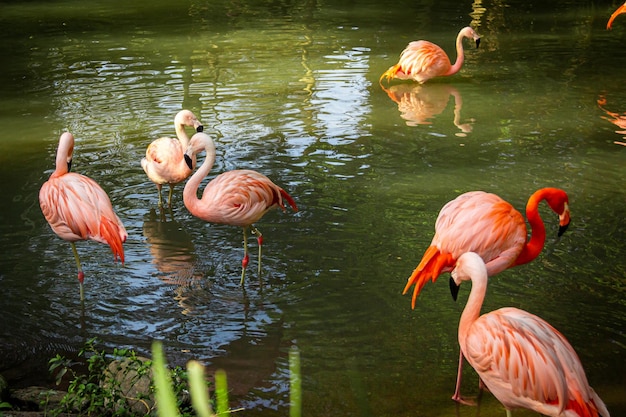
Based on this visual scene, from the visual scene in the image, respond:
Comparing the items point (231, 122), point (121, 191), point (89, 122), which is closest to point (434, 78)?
point (231, 122)

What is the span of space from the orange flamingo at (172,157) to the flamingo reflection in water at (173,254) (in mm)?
290

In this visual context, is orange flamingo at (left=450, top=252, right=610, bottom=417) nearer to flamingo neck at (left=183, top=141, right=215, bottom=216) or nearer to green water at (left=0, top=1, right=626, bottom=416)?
green water at (left=0, top=1, right=626, bottom=416)

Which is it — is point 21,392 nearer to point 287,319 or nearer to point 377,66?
point 287,319

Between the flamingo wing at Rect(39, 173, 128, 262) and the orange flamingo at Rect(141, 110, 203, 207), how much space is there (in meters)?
1.09

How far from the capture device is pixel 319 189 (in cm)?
562

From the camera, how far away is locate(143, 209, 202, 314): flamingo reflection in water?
441cm

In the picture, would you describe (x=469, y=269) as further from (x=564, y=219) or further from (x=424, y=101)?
(x=424, y=101)

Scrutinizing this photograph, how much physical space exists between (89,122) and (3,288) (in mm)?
3135

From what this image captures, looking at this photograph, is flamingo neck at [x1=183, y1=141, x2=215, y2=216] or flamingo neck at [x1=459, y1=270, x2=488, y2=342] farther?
flamingo neck at [x1=183, y1=141, x2=215, y2=216]

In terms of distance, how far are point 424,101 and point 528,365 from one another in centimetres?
552

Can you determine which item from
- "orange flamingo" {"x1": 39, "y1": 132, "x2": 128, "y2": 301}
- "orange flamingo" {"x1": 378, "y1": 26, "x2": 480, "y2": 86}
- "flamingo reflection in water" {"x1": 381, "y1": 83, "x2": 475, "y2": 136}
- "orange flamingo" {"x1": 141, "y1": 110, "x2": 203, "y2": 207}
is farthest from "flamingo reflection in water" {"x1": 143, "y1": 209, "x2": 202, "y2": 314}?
"orange flamingo" {"x1": 378, "y1": 26, "x2": 480, "y2": 86}

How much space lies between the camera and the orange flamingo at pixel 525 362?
2703 mm

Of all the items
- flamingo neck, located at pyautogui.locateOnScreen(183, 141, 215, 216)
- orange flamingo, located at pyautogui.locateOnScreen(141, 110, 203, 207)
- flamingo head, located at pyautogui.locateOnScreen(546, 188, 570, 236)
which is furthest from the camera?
orange flamingo, located at pyautogui.locateOnScreen(141, 110, 203, 207)

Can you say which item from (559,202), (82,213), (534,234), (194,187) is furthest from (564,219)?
(82,213)
